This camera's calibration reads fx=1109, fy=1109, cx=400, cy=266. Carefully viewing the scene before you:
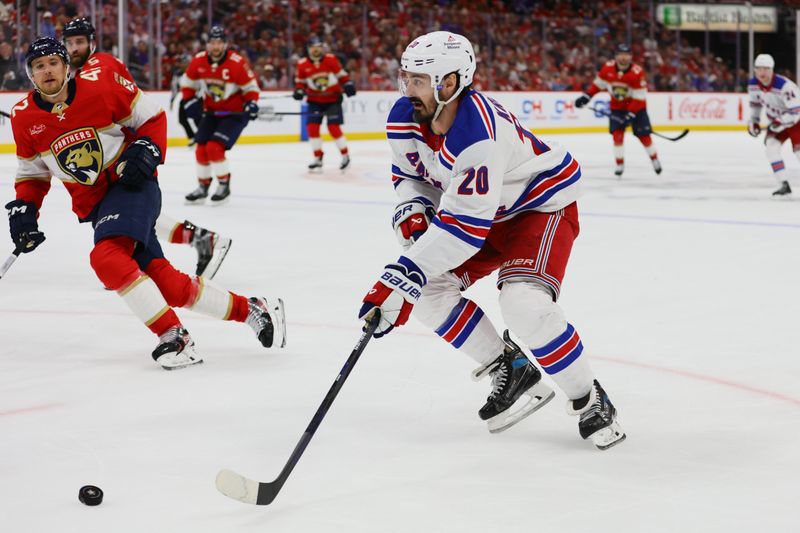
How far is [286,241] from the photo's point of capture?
20.0ft

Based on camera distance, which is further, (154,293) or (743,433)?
(154,293)

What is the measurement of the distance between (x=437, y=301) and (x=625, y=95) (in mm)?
8394

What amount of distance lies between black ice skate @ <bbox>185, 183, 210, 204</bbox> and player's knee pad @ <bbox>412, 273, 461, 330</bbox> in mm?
5328

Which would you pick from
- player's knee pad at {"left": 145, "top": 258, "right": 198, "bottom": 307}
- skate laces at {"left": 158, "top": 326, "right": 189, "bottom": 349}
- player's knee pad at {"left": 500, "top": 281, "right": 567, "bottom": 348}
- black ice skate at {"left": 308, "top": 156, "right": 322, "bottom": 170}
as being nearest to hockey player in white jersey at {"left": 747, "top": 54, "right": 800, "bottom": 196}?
black ice skate at {"left": 308, "top": 156, "right": 322, "bottom": 170}

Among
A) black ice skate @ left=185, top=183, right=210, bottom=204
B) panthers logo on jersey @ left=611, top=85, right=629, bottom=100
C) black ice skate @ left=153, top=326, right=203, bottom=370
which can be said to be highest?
panthers logo on jersey @ left=611, top=85, right=629, bottom=100

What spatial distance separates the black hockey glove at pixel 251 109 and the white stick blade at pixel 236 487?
6.09 m

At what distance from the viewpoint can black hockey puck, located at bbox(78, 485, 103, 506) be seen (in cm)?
213

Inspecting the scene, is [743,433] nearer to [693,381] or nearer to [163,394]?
[693,381]

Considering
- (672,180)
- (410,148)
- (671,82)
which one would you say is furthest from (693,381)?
(671,82)

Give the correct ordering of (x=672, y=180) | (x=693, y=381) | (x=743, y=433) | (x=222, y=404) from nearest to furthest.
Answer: (x=743, y=433), (x=222, y=404), (x=693, y=381), (x=672, y=180)

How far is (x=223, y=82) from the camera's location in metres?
8.08

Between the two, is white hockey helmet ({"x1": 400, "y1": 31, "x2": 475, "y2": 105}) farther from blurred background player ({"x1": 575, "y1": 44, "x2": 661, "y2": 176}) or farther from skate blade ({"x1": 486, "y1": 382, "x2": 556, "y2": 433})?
blurred background player ({"x1": 575, "y1": 44, "x2": 661, "y2": 176})

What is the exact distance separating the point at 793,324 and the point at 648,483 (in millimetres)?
1860

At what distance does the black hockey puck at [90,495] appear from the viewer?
2.13 metres
